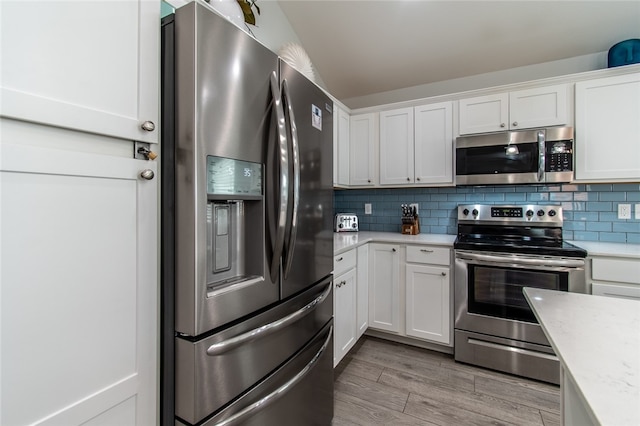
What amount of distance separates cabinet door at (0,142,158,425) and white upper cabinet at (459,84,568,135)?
265 cm

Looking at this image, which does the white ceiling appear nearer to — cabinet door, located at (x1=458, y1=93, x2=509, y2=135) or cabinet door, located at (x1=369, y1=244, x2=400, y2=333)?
Answer: cabinet door, located at (x1=458, y1=93, x2=509, y2=135)

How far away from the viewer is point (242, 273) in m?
1.04

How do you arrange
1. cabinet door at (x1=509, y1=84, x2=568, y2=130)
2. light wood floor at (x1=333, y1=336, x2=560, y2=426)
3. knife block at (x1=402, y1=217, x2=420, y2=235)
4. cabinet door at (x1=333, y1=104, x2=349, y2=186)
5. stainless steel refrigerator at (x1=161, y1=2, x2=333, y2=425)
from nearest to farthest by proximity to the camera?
1. stainless steel refrigerator at (x1=161, y1=2, x2=333, y2=425)
2. light wood floor at (x1=333, y1=336, x2=560, y2=426)
3. cabinet door at (x1=509, y1=84, x2=568, y2=130)
4. cabinet door at (x1=333, y1=104, x2=349, y2=186)
5. knife block at (x1=402, y1=217, x2=420, y2=235)

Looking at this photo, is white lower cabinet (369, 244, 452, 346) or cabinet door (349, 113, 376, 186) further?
cabinet door (349, 113, 376, 186)

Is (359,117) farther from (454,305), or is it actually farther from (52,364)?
(52,364)

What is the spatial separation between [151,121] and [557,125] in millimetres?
2867

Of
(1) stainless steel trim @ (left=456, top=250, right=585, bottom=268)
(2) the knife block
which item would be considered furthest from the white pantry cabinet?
(2) the knife block

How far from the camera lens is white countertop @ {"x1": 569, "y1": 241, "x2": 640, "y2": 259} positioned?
1850mm

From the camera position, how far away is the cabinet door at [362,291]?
2.41m

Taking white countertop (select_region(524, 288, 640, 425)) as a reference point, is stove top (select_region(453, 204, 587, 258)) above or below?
above

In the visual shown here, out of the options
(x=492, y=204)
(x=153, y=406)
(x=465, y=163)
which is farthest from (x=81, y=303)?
(x=492, y=204)

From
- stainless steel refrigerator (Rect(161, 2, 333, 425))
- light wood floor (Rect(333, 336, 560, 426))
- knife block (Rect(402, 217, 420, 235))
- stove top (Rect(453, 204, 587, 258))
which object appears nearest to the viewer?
stainless steel refrigerator (Rect(161, 2, 333, 425))

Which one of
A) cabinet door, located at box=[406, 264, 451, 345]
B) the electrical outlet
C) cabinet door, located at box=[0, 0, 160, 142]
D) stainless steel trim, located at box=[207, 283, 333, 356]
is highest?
cabinet door, located at box=[0, 0, 160, 142]

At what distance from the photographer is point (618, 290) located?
186 cm
